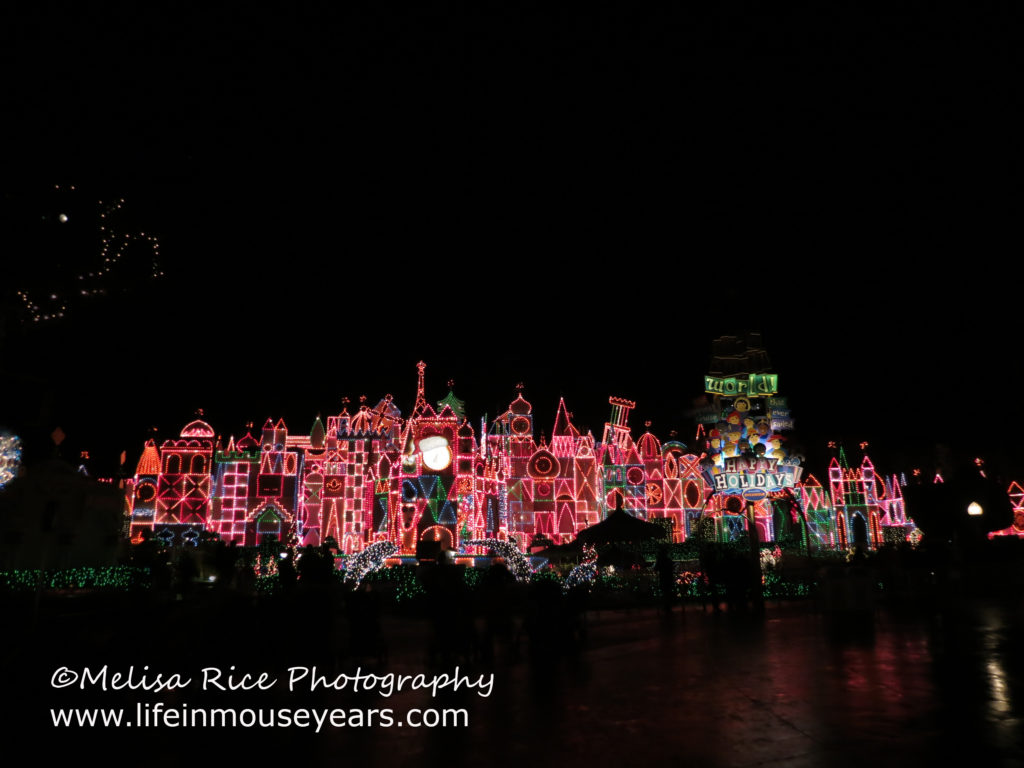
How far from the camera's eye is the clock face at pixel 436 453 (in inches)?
1602

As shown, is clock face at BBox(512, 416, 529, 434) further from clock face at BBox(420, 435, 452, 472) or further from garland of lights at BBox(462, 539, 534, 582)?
garland of lights at BBox(462, 539, 534, 582)

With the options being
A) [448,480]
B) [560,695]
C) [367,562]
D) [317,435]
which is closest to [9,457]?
[317,435]

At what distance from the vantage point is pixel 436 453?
134 feet

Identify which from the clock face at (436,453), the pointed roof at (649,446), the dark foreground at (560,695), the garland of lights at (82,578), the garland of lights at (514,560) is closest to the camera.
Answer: the dark foreground at (560,695)

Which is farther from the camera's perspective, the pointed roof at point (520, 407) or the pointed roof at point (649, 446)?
the pointed roof at point (649, 446)

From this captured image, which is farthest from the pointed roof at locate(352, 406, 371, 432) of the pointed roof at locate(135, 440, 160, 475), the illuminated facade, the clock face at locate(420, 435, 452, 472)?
the pointed roof at locate(135, 440, 160, 475)

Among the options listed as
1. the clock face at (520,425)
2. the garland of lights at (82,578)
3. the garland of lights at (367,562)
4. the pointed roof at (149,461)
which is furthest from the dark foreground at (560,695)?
the pointed roof at (149,461)

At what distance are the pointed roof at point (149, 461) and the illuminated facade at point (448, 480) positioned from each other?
0.09m

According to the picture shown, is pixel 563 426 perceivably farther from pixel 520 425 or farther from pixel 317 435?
pixel 317 435

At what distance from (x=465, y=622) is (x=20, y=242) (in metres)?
13.1

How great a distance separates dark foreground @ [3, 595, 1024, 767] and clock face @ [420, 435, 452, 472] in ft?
96.4

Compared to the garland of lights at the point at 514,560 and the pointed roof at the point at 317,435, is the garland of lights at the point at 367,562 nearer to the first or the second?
the garland of lights at the point at 514,560

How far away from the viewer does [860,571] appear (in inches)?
580

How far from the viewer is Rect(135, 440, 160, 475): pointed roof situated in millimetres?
47406
